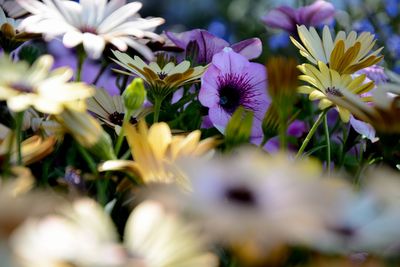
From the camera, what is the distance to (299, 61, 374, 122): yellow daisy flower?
457mm

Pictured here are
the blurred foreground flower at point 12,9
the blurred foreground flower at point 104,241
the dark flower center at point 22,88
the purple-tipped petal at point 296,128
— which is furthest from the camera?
the purple-tipped petal at point 296,128

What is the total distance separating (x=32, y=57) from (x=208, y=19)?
6.31ft

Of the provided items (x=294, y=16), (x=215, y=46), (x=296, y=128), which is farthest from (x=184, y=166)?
(x=294, y=16)

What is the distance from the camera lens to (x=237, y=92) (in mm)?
564

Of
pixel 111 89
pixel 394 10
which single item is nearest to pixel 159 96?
pixel 111 89

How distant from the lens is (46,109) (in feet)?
1.09

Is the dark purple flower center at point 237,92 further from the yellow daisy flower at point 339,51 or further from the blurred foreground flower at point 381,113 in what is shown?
the blurred foreground flower at point 381,113

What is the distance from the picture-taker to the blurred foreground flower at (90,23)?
17.6 inches

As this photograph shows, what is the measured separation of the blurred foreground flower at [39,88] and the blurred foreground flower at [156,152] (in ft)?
0.11

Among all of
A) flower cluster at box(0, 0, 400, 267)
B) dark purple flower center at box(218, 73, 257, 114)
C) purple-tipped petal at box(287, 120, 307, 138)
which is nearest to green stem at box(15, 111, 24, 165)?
flower cluster at box(0, 0, 400, 267)

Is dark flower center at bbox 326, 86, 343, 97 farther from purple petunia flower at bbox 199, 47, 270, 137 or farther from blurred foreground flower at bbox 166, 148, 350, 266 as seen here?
blurred foreground flower at bbox 166, 148, 350, 266

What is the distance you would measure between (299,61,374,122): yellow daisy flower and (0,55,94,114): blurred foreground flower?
16cm

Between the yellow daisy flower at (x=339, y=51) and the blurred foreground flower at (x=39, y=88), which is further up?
the yellow daisy flower at (x=339, y=51)

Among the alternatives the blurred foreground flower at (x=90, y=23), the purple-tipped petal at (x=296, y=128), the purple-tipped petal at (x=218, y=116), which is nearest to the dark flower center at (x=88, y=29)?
the blurred foreground flower at (x=90, y=23)
